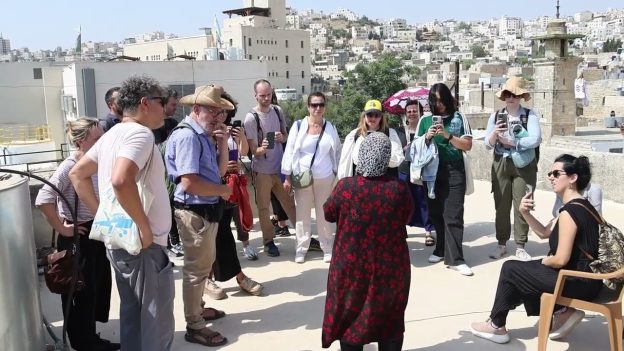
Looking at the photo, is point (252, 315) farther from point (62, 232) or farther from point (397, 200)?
point (397, 200)

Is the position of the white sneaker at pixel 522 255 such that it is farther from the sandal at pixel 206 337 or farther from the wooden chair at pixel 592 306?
the sandal at pixel 206 337

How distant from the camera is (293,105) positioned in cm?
6612

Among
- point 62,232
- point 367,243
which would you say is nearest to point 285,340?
point 367,243

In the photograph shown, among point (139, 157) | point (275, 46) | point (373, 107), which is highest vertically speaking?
point (275, 46)

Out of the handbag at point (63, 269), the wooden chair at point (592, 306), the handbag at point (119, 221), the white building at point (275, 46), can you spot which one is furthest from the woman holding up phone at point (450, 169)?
the white building at point (275, 46)

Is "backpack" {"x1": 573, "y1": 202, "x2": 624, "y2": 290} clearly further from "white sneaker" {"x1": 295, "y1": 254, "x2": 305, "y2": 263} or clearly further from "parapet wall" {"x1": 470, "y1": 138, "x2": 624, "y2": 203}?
"parapet wall" {"x1": 470, "y1": 138, "x2": 624, "y2": 203}

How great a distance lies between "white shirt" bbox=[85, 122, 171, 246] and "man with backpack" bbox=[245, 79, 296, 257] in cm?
270

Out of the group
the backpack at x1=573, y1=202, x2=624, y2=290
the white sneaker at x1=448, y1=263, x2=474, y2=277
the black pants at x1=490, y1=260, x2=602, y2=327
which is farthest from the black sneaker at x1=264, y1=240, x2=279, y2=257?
the backpack at x1=573, y1=202, x2=624, y2=290

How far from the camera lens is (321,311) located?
453 cm

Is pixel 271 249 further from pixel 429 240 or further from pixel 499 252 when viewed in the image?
pixel 499 252

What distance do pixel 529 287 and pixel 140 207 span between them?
233cm

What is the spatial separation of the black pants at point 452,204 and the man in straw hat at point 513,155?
1.48ft

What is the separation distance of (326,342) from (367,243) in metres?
0.62

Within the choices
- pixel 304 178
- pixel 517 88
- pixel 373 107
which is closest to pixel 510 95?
pixel 517 88
